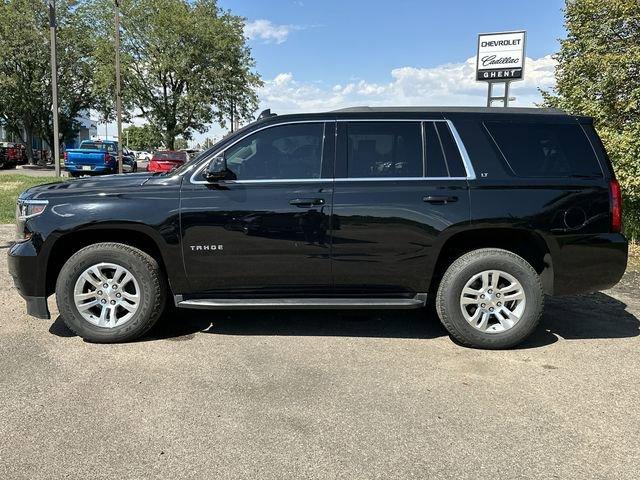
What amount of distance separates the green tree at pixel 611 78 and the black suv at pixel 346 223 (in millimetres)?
4249

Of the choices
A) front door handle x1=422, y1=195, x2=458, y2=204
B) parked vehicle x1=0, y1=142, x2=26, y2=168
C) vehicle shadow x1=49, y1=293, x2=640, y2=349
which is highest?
parked vehicle x1=0, y1=142, x2=26, y2=168

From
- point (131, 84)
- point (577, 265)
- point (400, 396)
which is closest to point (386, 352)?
point (400, 396)

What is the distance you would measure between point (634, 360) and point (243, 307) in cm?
318

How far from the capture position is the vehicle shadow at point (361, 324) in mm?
4898

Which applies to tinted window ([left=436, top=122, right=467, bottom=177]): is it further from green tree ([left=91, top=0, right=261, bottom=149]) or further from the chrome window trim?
green tree ([left=91, top=0, right=261, bottom=149])

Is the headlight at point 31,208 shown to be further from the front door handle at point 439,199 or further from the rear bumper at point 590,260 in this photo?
the rear bumper at point 590,260

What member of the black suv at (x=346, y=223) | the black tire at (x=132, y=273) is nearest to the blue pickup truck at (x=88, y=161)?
the black suv at (x=346, y=223)

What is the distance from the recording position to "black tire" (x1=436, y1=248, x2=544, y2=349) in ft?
14.6

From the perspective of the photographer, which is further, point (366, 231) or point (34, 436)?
point (366, 231)

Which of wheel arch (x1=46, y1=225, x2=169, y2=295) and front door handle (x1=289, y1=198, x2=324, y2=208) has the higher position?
front door handle (x1=289, y1=198, x2=324, y2=208)

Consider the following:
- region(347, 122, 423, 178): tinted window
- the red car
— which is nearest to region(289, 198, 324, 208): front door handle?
region(347, 122, 423, 178): tinted window

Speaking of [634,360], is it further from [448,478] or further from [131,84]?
[131,84]

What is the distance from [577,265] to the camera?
4469 mm

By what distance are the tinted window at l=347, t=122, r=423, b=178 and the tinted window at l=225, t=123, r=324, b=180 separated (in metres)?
0.29
